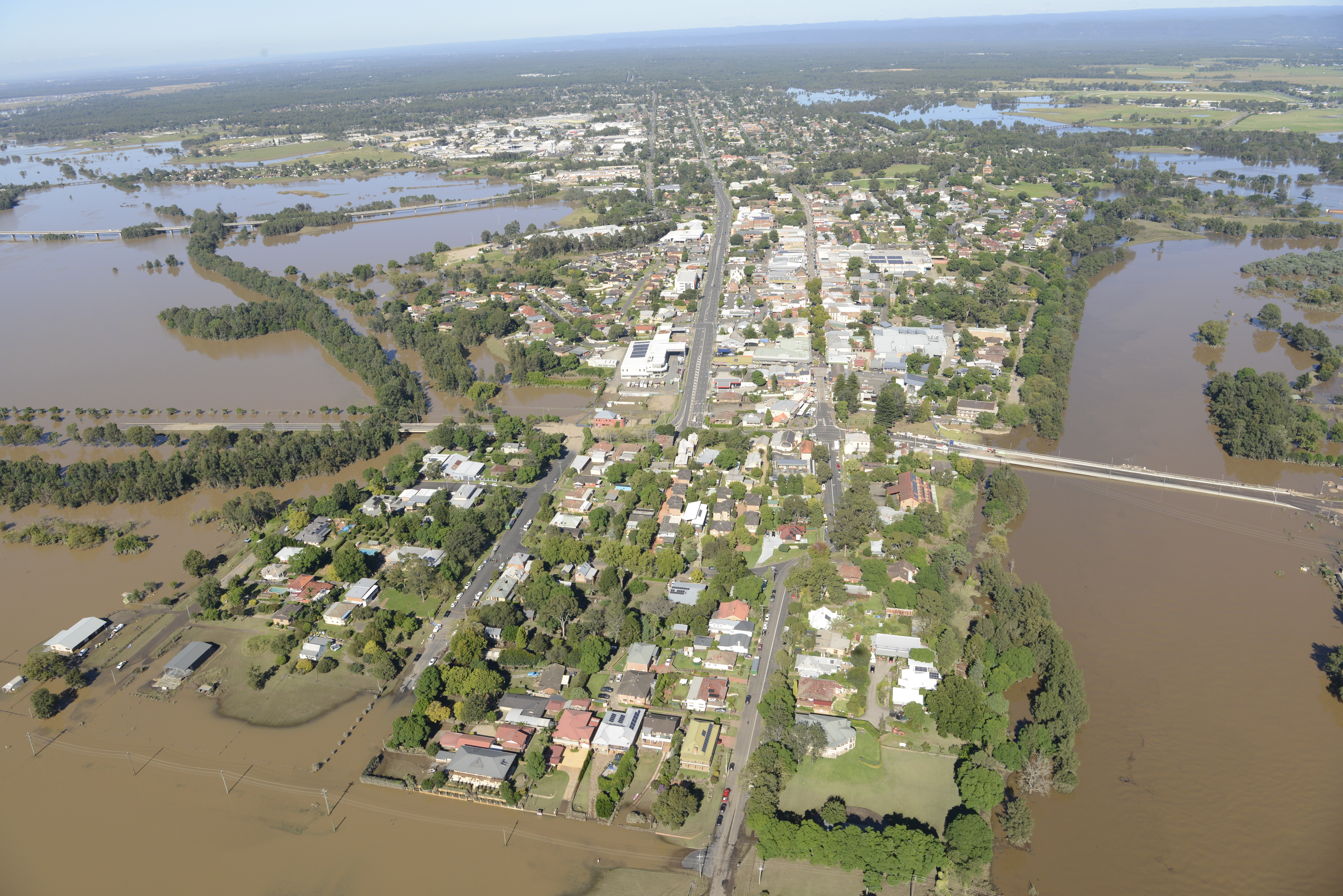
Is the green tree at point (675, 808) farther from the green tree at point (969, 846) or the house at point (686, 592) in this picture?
the house at point (686, 592)

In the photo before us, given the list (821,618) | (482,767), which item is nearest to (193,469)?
(482,767)

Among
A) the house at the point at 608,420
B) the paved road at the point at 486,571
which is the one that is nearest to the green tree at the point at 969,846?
the paved road at the point at 486,571

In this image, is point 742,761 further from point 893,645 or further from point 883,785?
point 893,645

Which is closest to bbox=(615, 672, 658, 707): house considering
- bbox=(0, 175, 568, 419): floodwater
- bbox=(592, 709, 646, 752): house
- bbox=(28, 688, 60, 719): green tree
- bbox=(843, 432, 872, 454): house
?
bbox=(592, 709, 646, 752): house

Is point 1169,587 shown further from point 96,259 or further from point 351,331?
point 96,259

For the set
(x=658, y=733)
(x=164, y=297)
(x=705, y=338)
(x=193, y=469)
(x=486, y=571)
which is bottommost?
(x=658, y=733)

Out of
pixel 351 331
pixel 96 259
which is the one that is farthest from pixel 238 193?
pixel 351 331
